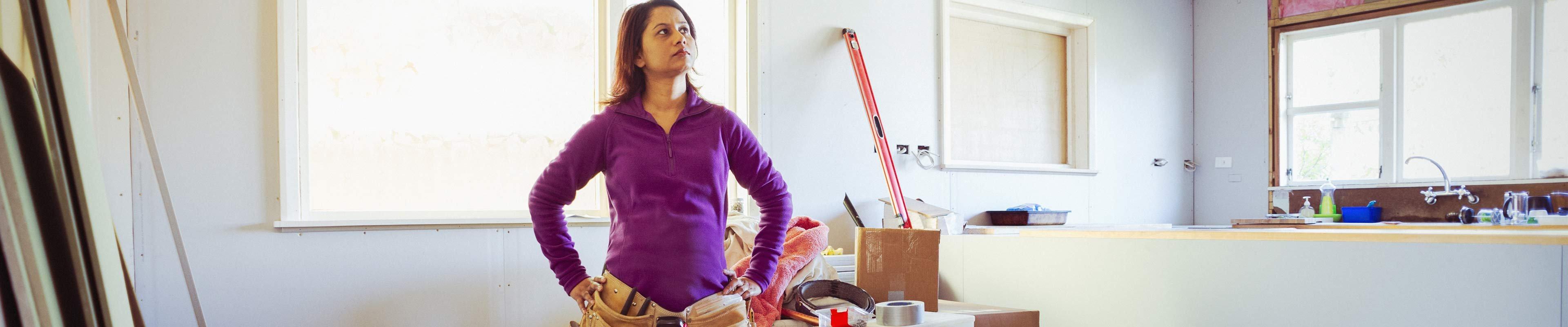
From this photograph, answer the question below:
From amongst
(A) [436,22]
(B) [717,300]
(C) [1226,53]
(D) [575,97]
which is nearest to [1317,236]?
(B) [717,300]

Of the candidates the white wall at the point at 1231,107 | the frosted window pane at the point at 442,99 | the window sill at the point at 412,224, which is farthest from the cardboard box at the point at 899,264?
the white wall at the point at 1231,107

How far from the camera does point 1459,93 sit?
4.37 metres

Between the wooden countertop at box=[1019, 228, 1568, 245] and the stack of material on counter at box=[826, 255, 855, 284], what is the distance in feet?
2.62

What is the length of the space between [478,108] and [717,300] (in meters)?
1.83

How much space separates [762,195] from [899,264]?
0.90m

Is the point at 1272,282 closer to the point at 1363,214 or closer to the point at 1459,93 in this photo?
the point at 1363,214

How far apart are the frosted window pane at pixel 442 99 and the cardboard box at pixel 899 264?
1.20 meters

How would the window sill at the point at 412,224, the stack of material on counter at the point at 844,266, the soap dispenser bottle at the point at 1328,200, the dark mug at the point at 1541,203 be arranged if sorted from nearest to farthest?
the window sill at the point at 412,224, the stack of material on counter at the point at 844,266, the dark mug at the point at 1541,203, the soap dispenser bottle at the point at 1328,200

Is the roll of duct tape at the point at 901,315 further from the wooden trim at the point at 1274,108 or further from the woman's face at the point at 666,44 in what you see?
the wooden trim at the point at 1274,108

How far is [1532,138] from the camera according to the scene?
4.17 m

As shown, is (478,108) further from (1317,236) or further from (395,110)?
(1317,236)

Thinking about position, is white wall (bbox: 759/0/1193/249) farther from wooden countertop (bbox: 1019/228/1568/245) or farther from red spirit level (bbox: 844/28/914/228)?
wooden countertop (bbox: 1019/228/1568/245)

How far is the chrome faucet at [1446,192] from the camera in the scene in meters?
4.16

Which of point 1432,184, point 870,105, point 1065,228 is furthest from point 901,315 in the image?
point 1432,184
